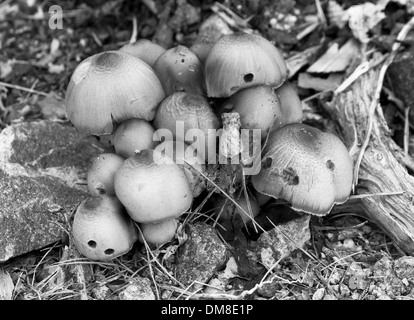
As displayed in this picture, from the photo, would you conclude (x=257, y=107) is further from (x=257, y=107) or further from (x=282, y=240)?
(x=282, y=240)

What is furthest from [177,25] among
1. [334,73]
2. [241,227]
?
[241,227]

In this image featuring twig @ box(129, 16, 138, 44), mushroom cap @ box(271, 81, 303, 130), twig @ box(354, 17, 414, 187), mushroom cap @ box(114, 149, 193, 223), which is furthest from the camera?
twig @ box(129, 16, 138, 44)

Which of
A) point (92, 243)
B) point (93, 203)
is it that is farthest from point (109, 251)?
point (93, 203)

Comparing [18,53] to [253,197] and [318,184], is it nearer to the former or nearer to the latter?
[253,197]

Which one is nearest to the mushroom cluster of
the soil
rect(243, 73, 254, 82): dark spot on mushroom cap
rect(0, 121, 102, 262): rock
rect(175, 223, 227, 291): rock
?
rect(243, 73, 254, 82): dark spot on mushroom cap

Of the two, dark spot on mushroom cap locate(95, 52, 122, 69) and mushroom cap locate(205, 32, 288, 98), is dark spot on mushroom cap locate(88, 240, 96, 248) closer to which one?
dark spot on mushroom cap locate(95, 52, 122, 69)

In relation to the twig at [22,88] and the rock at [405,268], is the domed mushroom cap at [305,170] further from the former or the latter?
the twig at [22,88]
